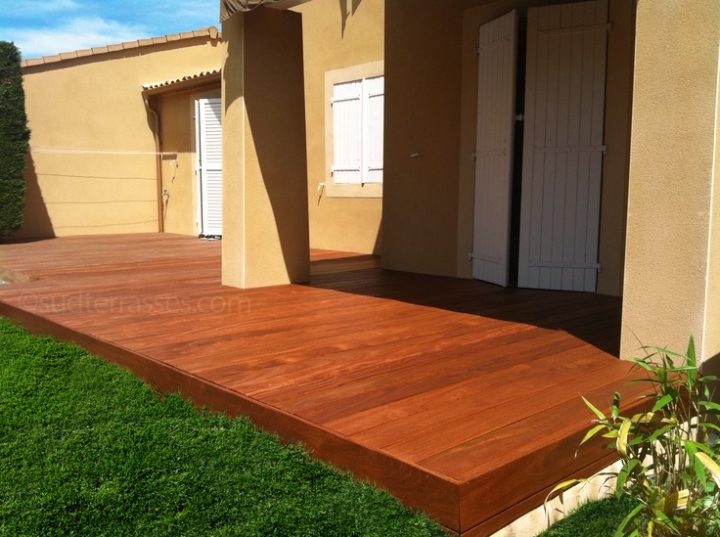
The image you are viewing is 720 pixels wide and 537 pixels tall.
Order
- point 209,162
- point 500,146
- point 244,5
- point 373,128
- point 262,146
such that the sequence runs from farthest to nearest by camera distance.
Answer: point 209,162, point 373,128, point 500,146, point 262,146, point 244,5

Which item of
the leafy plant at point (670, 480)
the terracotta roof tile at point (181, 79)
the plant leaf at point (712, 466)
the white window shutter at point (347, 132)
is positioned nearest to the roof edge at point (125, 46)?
the terracotta roof tile at point (181, 79)

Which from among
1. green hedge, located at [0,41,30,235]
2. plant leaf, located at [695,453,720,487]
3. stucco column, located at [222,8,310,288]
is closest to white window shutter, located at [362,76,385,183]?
stucco column, located at [222,8,310,288]

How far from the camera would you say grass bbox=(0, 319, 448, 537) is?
1.96 meters

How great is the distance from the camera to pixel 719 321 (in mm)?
2908

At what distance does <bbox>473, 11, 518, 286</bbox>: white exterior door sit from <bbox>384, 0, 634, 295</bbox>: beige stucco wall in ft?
0.43

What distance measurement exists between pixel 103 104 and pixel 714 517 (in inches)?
472

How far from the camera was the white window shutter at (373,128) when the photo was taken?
26.5 ft

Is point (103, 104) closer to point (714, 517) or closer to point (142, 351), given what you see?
point (142, 351)

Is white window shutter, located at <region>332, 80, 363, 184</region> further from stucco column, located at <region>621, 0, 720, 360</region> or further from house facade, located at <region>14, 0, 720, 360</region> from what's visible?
stucco column, located at <region>621, 0, 720, 360</region>

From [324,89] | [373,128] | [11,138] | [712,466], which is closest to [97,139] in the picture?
[11,138]

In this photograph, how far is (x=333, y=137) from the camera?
8.80 m

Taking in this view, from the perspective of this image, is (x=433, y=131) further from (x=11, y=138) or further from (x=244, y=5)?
(x=11, y=138)

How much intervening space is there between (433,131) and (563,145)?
142 centimetres

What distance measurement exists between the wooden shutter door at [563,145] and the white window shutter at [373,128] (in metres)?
2.83
